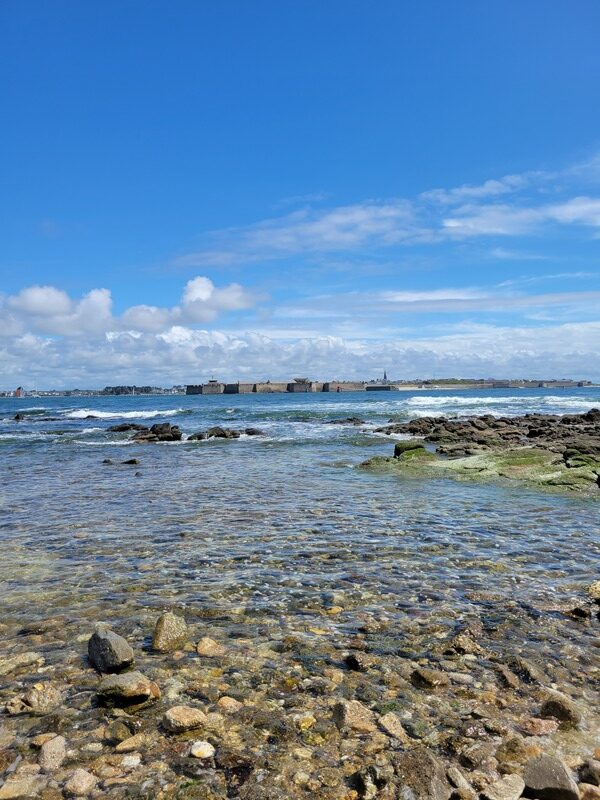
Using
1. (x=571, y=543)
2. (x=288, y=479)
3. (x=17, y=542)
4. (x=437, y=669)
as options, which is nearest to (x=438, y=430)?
(x=288, y=479)

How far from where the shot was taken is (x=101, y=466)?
2264 cm

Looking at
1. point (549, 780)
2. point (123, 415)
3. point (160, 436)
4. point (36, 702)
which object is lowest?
point (123, 415)

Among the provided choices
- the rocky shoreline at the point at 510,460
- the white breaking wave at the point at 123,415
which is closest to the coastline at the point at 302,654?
the rocky shoreline at the point at 510,460

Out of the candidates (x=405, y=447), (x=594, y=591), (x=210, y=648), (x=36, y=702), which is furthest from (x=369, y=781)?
(x=405, y=447)

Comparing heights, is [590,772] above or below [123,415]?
above

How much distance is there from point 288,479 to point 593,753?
Answer: 13.7 metres

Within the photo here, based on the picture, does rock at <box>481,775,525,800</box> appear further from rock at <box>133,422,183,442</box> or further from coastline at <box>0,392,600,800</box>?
rock at <box>133,422,183,442</box>

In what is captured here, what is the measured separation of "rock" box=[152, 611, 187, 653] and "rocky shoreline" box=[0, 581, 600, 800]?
0.01 m

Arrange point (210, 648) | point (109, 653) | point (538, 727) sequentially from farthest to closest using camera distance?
1. point (210, 648)
2. point (109, 653)
3. point (538, 727)

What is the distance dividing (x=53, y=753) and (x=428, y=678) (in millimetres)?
2985

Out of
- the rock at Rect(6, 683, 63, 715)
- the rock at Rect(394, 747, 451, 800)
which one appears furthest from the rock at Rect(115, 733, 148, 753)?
the rock at Rect(394, 747, 451, 800)

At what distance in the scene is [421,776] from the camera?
362 cm

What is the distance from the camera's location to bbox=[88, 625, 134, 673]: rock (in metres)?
5.10

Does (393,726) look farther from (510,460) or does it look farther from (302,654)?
(510,460)
